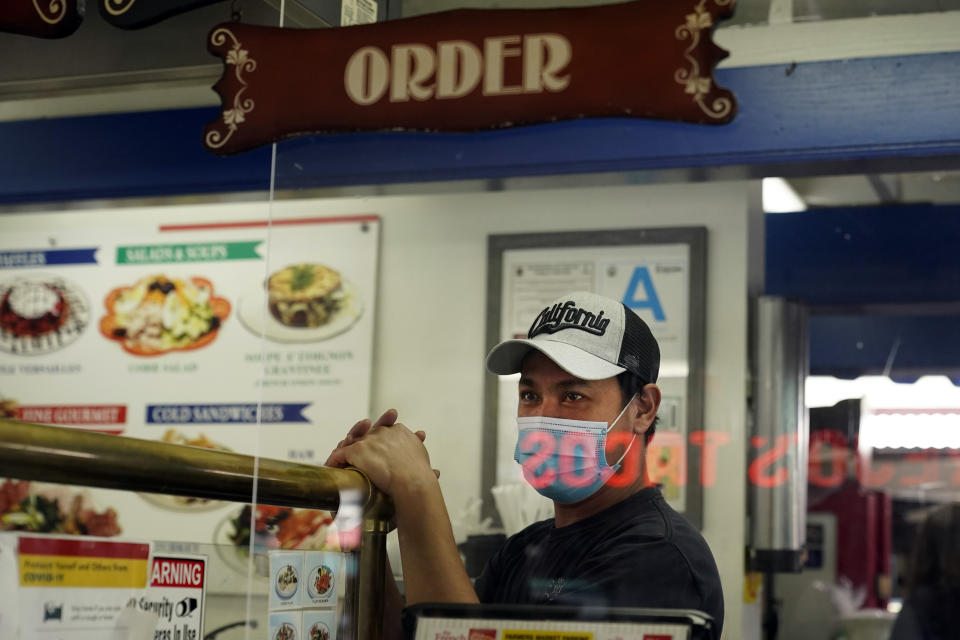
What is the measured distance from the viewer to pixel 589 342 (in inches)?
52.4

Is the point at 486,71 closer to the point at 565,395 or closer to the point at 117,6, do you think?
the point at 565,395

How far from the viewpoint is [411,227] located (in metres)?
1.49

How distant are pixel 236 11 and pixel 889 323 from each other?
3.50ft

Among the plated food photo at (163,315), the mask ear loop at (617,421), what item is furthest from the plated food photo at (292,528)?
the plated food photo at (163,315)

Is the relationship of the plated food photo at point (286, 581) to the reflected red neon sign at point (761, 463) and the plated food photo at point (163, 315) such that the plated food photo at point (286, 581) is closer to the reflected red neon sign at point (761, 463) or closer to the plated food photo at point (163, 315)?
the reflected red neon sign at point (761, 463)

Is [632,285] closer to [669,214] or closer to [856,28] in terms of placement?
[669,214]

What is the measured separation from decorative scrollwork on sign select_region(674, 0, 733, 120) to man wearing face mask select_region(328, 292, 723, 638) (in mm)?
272

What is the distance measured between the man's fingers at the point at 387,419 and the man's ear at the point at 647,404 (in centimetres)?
31

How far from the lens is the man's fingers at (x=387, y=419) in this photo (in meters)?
1.44

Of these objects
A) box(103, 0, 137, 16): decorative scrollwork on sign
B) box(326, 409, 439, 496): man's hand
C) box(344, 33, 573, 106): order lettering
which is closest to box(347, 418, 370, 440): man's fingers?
box(326, 409, 439, 496): man's hand

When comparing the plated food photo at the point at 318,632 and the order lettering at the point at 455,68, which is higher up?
the order lettering at the point at 455,68

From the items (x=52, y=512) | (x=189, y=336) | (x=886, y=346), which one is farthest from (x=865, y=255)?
(x=52, y=512)

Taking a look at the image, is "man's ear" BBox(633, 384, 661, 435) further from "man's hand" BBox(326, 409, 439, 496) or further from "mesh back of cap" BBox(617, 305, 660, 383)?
"man's hand" BBox(326, 409, 439, 496)

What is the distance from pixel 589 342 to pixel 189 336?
5.79ft
